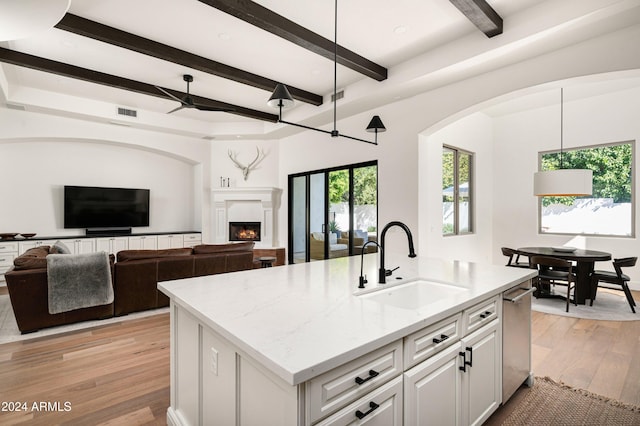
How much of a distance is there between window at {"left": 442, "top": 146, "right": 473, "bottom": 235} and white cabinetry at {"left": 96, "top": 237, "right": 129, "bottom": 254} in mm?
6186

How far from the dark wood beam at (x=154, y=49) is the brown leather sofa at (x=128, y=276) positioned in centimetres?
237

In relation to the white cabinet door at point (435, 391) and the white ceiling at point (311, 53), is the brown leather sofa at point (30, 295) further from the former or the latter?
the white cabinet door at point (435, 391)

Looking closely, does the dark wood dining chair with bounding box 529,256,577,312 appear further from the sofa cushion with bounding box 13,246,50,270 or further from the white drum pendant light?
the sofa cushion with bounding box 13,246,50,270

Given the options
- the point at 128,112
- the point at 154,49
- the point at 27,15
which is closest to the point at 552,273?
the point at 27,15

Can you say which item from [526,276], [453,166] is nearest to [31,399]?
[526,276]

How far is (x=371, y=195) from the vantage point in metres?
5.59

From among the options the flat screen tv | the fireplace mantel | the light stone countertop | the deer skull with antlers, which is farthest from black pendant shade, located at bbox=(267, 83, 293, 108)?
the flat screen tv

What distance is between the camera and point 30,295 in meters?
3.44

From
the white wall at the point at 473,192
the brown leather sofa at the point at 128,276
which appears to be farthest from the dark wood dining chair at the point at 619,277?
the brown leather sofa at the point at 128,276

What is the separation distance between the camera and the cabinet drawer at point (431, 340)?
4.44ft

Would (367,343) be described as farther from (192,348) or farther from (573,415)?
(573,415)

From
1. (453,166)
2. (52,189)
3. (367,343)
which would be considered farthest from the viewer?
(52,189)

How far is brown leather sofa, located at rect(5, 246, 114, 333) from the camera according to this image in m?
3.37

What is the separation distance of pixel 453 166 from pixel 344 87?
246 cm
